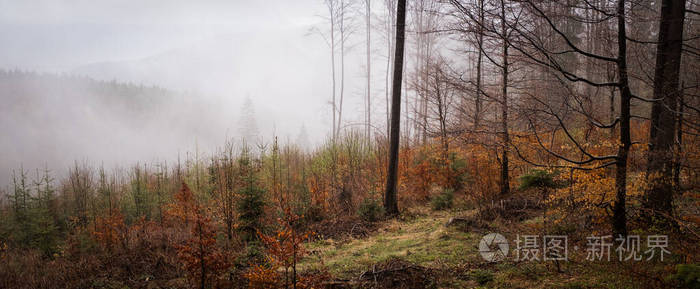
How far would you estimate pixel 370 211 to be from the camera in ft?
25.1

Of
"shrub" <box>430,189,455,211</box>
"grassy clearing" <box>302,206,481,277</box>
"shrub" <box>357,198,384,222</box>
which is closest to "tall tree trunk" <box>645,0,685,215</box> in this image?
"grassy clearing" <box>302,206,481,277</box>

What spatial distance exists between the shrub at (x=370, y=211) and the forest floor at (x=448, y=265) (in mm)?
1104

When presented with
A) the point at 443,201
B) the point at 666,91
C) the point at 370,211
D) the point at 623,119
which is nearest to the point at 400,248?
the point at 370,211

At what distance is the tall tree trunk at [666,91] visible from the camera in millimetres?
4070

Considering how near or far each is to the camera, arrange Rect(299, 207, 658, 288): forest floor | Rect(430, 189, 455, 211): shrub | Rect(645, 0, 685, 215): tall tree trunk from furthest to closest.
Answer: Rect(430, 189, 455, 211): shrub, Rect(645, 0, 685, 215): tall tree trunk, Rect(299, 207, 658, 288): forest floor

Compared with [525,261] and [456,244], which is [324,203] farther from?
[525,261]

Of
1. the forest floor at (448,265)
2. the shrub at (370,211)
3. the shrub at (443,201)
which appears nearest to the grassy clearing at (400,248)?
the forest floor at (448,265)

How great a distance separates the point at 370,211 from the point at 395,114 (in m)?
2.57

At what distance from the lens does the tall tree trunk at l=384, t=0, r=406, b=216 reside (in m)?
7.46

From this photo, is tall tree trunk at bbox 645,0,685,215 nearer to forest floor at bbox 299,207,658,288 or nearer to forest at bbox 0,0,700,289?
forest at bbox 0,0,700,289

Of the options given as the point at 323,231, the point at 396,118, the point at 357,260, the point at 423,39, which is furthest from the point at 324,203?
the point at 423,39

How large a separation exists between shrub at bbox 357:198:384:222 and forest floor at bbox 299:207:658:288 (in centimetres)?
110

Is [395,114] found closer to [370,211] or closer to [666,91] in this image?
[370,211]

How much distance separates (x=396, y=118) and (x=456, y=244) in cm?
372
